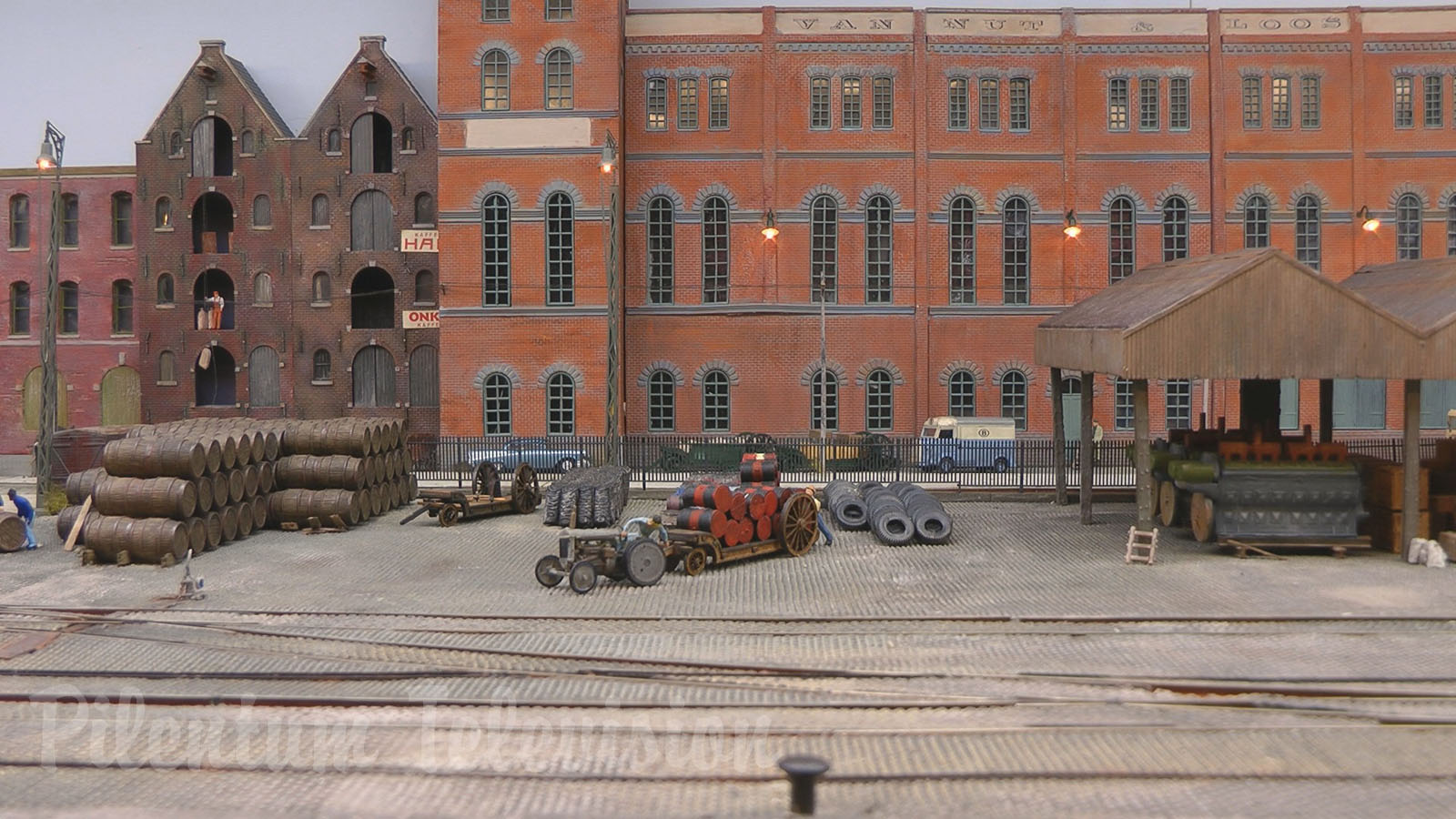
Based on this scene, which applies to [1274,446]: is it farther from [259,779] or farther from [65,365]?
[65,365]

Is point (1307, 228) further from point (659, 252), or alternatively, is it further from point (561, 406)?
point (561, 406)

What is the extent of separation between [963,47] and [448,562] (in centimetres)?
2614

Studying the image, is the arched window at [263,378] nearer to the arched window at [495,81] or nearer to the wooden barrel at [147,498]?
the arched window at [495,81]

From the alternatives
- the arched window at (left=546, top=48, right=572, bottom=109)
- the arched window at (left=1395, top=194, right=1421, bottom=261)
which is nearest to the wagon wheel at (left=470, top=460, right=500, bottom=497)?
the arched window at (left=546, top=48, right=572, bottom=109)

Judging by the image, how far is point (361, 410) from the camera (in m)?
40.6

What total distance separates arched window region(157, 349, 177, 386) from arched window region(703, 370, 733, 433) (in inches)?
741

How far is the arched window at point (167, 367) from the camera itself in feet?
137

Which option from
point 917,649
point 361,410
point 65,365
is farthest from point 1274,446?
point 65,365

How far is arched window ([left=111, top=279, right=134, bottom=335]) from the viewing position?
43.5 m

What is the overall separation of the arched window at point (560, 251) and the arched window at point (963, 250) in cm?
1242

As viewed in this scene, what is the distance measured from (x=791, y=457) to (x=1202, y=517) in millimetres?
14112

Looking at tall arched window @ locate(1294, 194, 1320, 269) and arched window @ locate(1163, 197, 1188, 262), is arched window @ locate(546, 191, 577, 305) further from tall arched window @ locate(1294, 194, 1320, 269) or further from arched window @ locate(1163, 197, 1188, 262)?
tall arched window @ locate(1294, 194, 1320, 269)

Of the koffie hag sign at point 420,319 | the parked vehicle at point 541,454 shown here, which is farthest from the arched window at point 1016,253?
the koffie hag sign at point 420,319

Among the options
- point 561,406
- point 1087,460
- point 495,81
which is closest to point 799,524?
point 1087,460
